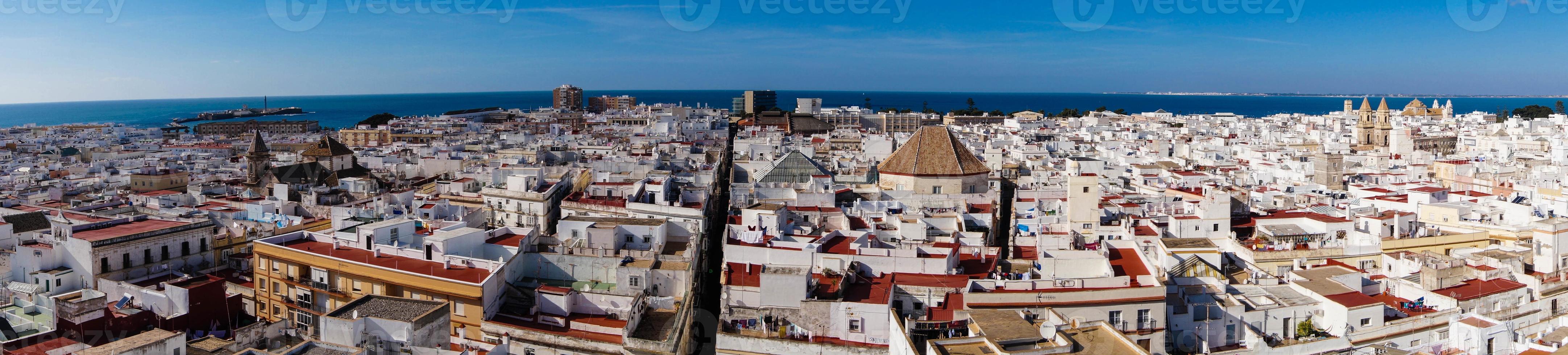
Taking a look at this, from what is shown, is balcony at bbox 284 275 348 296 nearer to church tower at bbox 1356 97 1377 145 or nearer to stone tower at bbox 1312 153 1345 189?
stone tower at bbox 1312 153 1345 189

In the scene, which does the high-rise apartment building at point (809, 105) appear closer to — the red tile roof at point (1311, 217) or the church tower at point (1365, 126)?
the church tower at point (1365, 126)

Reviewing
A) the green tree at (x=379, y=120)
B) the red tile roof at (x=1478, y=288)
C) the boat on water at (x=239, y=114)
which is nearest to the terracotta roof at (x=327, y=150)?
the red tile roof at (x=1478, y=288)

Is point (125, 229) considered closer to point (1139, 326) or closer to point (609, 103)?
point (1139, 326)

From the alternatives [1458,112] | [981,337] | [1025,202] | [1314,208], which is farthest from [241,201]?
[1458,112]

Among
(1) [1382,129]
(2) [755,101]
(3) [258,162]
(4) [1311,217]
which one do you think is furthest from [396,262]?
(2) [755,101]

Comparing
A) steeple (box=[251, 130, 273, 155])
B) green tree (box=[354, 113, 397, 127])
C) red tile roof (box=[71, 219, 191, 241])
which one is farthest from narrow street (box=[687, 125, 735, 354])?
green tree (box=[354, 113, 397, 127])

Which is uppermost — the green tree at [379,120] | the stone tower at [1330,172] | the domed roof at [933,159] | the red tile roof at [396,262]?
the green tree at [379,120]

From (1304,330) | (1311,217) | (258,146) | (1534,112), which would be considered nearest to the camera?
(1304,330)
